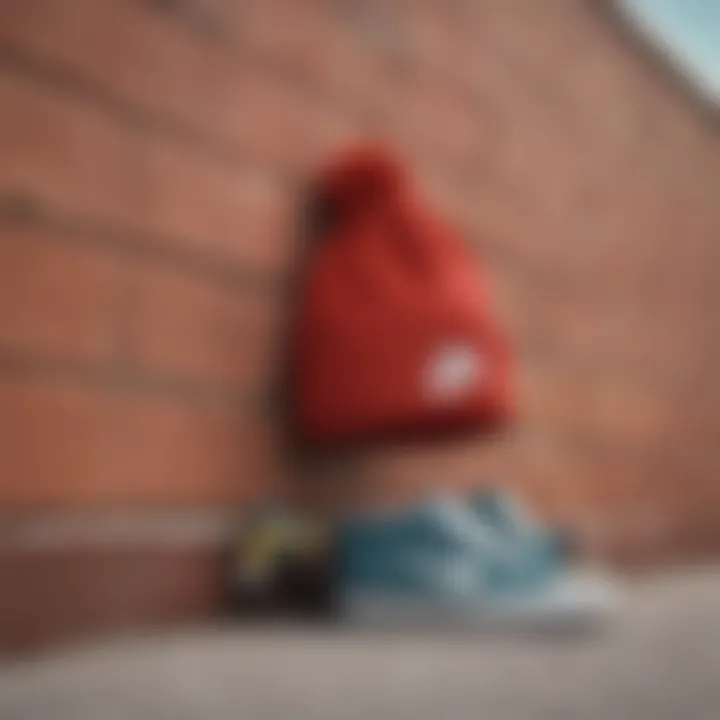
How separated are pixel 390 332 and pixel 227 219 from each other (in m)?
0.21

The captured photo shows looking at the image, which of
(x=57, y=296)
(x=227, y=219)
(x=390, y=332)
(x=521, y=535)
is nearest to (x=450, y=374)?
(x=390, y=332)

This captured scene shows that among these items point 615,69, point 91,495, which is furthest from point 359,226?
point 615,69

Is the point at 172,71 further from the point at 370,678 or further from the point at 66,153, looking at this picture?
the point at 370,678

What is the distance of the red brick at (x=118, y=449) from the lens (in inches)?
41.2

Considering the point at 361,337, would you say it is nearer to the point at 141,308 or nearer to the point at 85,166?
the point at 141,308

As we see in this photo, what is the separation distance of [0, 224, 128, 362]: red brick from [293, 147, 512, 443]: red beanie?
0.25 m

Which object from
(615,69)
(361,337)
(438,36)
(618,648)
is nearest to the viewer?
(618,648)

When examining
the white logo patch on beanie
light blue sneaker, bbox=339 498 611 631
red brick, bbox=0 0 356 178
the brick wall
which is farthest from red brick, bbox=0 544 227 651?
red brick, bbox=0 0 356 178

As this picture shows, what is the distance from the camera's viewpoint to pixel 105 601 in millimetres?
1113

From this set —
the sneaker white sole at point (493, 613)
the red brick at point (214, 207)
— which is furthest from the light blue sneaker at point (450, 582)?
the red brick at point (214, 207)

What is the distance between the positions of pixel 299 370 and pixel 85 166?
34 cm

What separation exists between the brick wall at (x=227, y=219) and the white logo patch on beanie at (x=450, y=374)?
189 millimetres

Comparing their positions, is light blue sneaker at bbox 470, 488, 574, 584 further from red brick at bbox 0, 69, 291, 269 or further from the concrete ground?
red brick at bbox 0, 69, 291, 269

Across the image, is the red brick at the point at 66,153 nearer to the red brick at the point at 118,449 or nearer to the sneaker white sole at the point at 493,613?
the red brick at the point at 118,449
